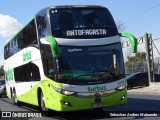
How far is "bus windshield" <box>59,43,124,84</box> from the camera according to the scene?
13.3 meters

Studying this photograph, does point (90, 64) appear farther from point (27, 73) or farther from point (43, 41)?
point (27, 73)

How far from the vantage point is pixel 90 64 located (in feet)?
44.2

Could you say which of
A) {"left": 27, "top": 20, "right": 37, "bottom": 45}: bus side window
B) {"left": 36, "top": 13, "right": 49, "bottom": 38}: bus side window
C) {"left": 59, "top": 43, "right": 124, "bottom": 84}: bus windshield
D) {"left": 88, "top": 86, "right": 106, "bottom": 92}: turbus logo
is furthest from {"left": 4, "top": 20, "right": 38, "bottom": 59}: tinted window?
{"left": 88, "top": 86, "right": 106, "bottom": 92}: turbus logo

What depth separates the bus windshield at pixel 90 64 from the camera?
1333 centimetres

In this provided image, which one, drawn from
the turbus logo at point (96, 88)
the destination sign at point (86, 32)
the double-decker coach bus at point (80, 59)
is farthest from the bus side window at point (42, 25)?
the turbus logo at point (96, 88)

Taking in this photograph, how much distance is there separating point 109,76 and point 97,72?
0.45 meters

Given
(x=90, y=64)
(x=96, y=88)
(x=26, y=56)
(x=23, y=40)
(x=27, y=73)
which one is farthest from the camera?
(x=23, y=40)

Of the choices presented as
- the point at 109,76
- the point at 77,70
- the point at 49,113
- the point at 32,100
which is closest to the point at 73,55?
the point at 77,70

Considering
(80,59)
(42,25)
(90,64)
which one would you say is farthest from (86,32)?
(42,25)

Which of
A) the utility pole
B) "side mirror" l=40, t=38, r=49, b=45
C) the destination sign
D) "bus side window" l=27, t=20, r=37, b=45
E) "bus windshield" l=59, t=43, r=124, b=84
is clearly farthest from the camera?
the utility pole

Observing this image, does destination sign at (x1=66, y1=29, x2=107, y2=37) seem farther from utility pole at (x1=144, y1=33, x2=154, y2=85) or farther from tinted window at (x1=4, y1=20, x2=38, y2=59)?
utility pole at (x1=144, y1=33, x2=154, y2=85)

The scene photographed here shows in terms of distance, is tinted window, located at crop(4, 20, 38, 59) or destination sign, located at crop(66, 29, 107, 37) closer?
destination sign, located at crop(66, 29, 107, 37)

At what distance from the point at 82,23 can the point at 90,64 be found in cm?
161

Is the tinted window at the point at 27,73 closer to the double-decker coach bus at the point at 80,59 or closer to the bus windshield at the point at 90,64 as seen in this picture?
the double-decker coach bus at the point at 80,59
